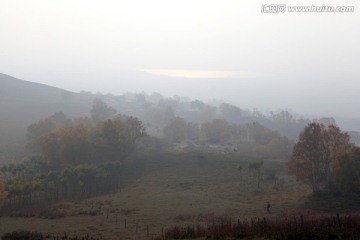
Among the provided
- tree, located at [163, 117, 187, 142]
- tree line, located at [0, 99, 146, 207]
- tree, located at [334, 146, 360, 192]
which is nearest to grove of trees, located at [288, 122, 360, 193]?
tree, located at [334, 146, 360, 192]

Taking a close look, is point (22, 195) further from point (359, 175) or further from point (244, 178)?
point (359, 175)

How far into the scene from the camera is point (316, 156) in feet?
193

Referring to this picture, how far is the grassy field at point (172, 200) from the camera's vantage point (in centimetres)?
3972

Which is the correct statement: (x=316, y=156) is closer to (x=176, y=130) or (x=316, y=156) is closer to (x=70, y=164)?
(x=70, y=164)

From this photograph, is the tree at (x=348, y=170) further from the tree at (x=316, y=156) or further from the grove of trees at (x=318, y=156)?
the tree at (x=316, y=156)

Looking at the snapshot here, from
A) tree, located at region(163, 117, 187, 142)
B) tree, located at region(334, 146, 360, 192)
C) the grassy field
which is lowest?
the grassy field

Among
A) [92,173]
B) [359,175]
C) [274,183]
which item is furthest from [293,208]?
[92,173]

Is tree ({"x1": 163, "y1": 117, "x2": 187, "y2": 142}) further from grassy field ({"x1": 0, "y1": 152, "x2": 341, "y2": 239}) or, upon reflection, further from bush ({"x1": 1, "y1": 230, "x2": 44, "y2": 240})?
bush ({"x1": 1, "y1": 230, "x2": 44, "y2": 240})

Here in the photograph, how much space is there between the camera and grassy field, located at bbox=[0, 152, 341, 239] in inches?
1564

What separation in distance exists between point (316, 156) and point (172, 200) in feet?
87.2

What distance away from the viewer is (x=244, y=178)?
7675 centimetres

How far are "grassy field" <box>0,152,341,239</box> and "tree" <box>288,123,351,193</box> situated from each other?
3.28 meters

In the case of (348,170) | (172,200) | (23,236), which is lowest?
(172,200)

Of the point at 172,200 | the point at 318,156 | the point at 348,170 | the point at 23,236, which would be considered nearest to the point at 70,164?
the point at 172,200
